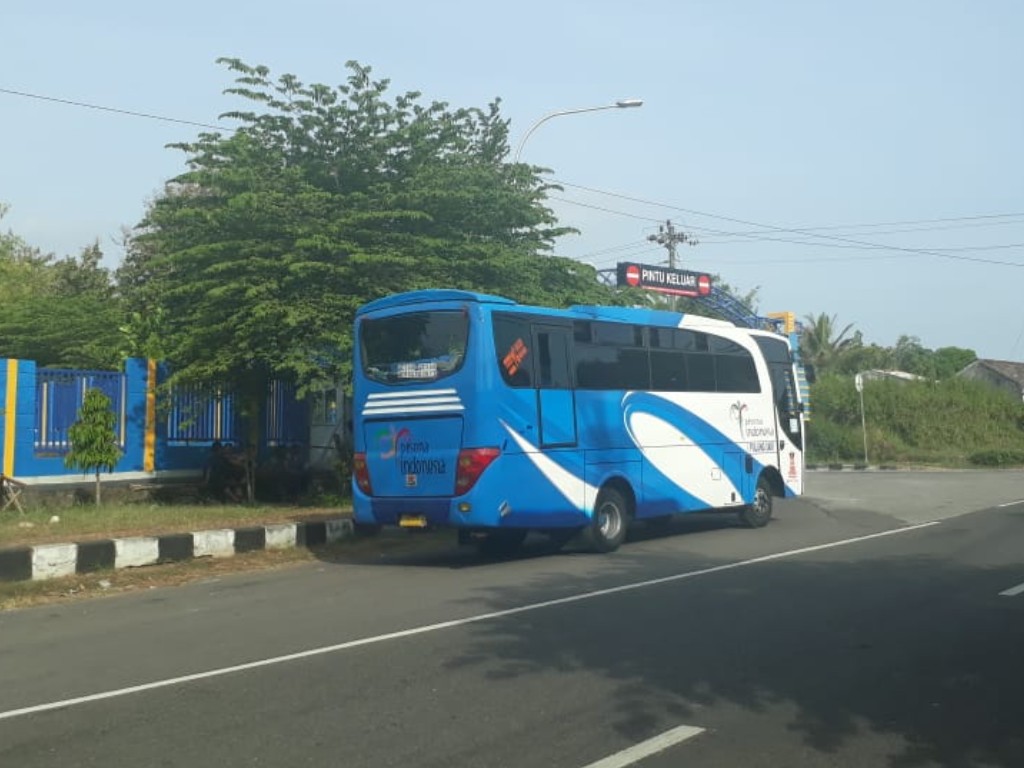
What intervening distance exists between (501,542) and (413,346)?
3.55 metres

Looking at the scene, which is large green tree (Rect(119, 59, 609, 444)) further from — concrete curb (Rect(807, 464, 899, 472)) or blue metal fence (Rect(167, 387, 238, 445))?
concrete curb (Rect(807, 464, 899, 472))

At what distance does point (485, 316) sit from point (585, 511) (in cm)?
304

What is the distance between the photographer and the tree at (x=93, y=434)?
15539 mm

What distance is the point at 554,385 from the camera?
44.1ft

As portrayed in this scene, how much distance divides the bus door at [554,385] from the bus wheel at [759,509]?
16.9 ft


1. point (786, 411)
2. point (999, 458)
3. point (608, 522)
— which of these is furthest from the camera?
point (999, 458)

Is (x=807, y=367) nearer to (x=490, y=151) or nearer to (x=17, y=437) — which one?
(x=490, y=151)

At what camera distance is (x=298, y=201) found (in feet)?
54.9

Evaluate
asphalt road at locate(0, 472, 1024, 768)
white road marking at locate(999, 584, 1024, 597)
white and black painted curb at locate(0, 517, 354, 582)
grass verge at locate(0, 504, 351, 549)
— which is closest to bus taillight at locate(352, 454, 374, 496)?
asphalt road at locate(0, 472, 1024, 768)

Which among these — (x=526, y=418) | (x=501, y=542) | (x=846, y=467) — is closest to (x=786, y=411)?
(x=501, y=542)

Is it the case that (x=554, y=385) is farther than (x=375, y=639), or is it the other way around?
(x=554, y=385)

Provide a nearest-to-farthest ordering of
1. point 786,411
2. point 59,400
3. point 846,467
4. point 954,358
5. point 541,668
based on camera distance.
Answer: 1. point 541,668
2. point 59,400
3. point 786,411
4. point 846,467
5. point 954,358

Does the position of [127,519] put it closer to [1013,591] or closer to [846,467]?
[1013,591]

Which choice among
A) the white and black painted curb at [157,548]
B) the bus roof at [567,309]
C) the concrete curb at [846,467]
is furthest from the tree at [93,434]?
the concrete curb at [846,467]
